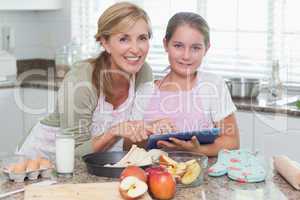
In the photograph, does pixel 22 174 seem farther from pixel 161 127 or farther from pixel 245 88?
pixel 245 88

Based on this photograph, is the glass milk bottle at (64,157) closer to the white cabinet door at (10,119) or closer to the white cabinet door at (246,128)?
the white cabinet door at (246,128)

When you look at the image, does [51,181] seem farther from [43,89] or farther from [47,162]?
[43,89]

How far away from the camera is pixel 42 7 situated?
4.40 metres

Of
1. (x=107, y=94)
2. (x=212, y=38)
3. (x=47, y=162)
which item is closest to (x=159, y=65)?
(x=212, y=38)

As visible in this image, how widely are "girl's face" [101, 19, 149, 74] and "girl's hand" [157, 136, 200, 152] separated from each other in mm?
403

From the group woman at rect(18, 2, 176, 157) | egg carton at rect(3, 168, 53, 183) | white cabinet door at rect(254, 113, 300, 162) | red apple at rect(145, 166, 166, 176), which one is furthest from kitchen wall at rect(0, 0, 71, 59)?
red apple at rect(145, 166, 166, 176)

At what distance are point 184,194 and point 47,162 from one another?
500 millimetres

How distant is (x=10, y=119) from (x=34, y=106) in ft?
0.63

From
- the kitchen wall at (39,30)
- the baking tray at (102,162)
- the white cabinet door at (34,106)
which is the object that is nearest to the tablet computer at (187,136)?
the baking tray at (102,162)

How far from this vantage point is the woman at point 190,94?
246 cm

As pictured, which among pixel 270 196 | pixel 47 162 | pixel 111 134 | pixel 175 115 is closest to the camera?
pixel 270 196

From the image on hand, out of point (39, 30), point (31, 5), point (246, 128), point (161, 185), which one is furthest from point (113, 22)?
point (39, 30)

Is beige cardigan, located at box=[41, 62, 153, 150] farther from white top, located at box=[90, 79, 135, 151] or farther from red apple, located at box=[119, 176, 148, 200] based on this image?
red apple, located at box=[119, 176, 148, 200]

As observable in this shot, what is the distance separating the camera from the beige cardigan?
7.64 feet
